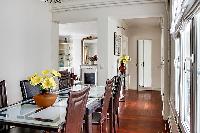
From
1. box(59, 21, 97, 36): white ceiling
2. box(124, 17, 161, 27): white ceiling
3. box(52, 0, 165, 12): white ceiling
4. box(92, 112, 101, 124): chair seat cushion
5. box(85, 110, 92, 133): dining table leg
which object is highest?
box(124, 17, 161, 27): white ceiling

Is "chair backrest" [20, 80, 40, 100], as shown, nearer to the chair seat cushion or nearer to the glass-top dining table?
the glass-top dining table

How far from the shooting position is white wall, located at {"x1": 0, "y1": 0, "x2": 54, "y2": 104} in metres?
4.28

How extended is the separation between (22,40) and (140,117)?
291 centimetres

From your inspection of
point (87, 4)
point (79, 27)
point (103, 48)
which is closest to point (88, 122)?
point (103, 48)

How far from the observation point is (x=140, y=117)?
5.05 m

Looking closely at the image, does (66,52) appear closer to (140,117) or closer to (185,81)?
(140,117)

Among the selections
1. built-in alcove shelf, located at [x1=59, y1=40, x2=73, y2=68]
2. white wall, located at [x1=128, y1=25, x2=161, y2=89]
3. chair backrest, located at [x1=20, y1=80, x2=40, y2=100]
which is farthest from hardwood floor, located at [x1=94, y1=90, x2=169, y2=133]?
built-in alcove shelf, located at [x1=59, y1=40, x2=73, y2=68]

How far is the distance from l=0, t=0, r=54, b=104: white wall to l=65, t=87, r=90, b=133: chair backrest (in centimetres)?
247

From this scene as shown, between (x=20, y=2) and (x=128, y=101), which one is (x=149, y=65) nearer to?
(x=128, y=101)

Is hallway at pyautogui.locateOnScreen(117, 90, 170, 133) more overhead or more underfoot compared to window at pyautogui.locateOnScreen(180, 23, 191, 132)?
more underfoot

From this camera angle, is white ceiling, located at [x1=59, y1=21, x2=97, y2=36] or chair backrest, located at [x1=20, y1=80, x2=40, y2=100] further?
white ceiling, located at [x1=59, y1=21, x2=97, y2=36]

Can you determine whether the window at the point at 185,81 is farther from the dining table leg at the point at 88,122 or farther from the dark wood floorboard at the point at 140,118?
the dark wood floorboard at the point at 140,118

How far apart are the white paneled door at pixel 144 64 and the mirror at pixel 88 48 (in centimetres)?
272

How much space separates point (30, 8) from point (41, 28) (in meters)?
0.55
